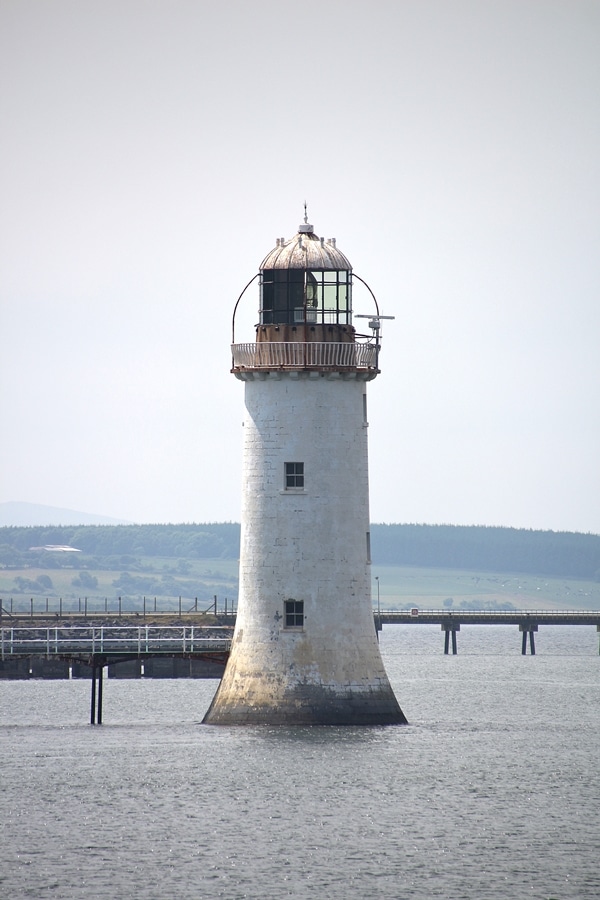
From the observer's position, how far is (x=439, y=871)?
40.3m

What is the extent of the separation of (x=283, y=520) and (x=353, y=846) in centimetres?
1518

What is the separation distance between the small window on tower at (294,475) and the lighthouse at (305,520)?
45 millimetres

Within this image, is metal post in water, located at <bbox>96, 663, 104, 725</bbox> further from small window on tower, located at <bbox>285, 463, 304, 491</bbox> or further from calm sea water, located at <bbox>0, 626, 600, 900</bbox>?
small window on tower, located at <bbox>285, 463, 304, 491</bbox>

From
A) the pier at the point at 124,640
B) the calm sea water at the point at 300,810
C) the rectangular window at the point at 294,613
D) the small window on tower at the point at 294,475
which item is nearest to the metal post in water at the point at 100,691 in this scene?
the pier at the point at 124,640

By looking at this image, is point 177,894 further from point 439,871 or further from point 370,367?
point 370,367

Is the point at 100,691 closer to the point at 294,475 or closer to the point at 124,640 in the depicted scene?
the point at 124,640

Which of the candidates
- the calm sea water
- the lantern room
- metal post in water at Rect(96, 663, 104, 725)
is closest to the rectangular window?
the calm sea water

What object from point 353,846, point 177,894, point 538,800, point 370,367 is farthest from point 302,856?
point 370,367

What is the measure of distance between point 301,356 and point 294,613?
821 centimetres

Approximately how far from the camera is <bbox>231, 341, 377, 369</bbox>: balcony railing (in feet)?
185

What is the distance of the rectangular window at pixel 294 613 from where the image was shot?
5578 cm

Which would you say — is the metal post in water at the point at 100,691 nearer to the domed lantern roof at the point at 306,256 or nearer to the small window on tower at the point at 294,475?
the small window on tower at the point at 294,475

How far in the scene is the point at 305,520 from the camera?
5584 centimetres

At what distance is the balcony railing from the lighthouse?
3 cm
